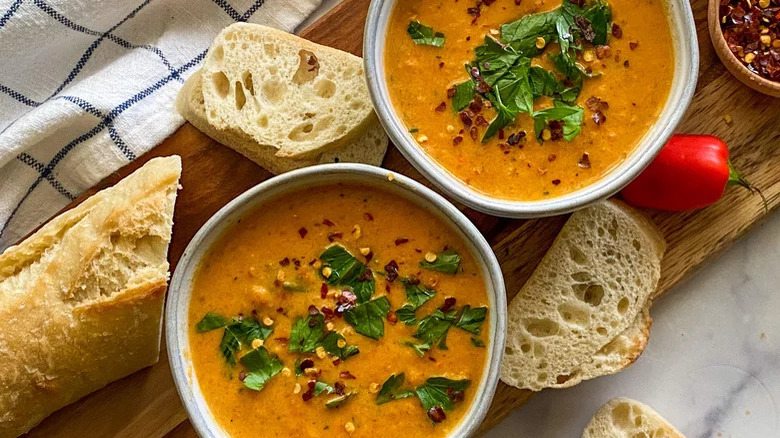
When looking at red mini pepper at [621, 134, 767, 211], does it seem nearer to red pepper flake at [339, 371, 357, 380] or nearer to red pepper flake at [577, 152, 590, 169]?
red pepper flake at [577, 152, 590, 169]

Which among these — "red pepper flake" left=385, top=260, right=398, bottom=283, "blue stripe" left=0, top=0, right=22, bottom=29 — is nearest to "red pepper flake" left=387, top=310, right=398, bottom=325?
"red pepper flake" left=385, top=260, right=398, bottom=283

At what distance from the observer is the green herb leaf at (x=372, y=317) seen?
3296 millimetres

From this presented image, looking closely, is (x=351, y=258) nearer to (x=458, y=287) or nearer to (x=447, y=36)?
(x=458, y=287)

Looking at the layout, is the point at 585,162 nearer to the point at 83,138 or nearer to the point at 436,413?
the point at 436,413

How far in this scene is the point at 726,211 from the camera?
4.00 m

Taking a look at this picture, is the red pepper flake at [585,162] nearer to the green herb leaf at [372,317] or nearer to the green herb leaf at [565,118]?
the green herb leaf at [565,118]

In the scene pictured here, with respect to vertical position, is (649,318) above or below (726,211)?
below

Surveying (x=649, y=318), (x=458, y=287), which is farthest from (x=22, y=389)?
(x=649, y=318)

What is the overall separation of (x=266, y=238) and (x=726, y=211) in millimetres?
1977

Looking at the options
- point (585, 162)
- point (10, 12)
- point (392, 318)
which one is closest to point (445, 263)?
point (392, 318)

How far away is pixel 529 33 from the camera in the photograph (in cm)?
340

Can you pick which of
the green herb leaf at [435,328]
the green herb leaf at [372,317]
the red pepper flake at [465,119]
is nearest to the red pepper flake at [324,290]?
the green herb leaf at [372,317]

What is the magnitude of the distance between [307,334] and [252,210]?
0.49 metres

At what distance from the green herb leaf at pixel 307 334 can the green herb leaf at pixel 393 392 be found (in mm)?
282
